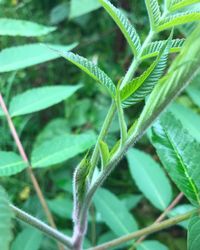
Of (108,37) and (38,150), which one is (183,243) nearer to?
(38,150)

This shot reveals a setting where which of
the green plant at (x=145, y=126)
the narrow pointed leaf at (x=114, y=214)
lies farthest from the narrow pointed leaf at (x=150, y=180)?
the green plant at (x=145, y=126)

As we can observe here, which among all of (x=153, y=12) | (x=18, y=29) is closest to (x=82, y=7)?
(x=18, y=29)

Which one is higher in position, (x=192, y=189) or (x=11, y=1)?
(x=11, y=1)

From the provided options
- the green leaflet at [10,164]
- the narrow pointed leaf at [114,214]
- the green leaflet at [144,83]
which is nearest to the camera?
the green leaflet at [144,83]

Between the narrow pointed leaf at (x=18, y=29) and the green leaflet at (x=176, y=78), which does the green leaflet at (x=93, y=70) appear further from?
the narrow pointed leaf at (x=18, y=29)

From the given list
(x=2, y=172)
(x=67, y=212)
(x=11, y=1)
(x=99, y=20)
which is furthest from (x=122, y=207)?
(x=99, y=20)

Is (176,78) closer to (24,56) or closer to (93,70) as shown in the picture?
(93,70)
